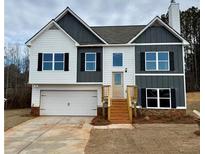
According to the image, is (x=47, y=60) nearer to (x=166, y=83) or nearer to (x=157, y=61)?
(x=157, y=61)

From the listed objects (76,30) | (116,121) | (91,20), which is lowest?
(116,121)

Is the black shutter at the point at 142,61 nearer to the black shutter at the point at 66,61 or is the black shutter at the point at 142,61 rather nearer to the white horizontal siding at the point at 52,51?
the white horizontal siding at the point at 52,51

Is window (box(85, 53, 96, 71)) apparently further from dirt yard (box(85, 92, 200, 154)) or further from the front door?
dirt yard (box(85, 92, 200, 154))

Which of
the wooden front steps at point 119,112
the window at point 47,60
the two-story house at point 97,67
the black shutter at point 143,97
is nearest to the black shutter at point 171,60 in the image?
the two-story house at point 97,67

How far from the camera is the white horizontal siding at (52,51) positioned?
15945mm

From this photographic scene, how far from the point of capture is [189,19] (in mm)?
33406

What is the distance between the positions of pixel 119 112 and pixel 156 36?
6800mm

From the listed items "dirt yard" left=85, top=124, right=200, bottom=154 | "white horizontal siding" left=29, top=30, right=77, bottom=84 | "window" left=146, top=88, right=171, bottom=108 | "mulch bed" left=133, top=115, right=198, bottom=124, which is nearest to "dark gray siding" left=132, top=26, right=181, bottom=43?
"window" left=146, top=88, right=171, bottom=108

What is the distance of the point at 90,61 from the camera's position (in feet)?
53.9

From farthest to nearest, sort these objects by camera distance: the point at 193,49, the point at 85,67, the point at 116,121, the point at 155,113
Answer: the point at 193,49, the point at 85,67, the point at 155,113, the point at 116,121

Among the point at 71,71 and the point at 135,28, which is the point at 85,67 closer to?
the point at 71,71
